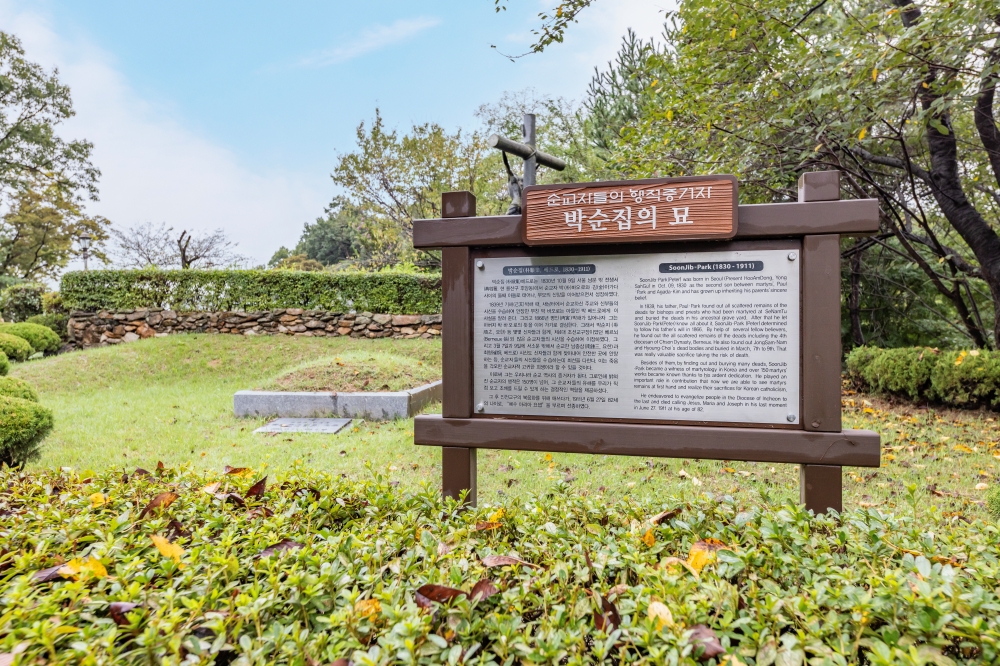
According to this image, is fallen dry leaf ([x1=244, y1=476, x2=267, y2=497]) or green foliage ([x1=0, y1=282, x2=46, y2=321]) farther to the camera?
green foliage ([x1=0, y1=282, x2=46, y2=321])

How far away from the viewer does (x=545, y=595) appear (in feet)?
4.05

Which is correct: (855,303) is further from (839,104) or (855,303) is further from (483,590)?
(483,590)

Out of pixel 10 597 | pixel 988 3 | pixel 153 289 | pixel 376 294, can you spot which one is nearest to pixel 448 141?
pixel 376 294

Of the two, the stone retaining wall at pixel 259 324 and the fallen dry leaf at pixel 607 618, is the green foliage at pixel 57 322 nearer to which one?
the stone retaining wall at pixel 259 324

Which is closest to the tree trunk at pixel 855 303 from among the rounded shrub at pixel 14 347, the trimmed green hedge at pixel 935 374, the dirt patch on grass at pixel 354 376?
the trimmed green hedge at pixel 935 374

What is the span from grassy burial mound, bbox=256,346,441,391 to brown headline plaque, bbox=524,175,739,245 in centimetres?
447

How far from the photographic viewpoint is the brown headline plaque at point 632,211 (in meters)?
2.19

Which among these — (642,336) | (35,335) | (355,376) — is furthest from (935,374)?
(35,335)

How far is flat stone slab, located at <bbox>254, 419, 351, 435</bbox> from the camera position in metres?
5.41

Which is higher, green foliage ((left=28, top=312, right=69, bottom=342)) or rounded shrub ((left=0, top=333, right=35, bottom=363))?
green foliage ((left=28, top=312, right=69, bottom=342))

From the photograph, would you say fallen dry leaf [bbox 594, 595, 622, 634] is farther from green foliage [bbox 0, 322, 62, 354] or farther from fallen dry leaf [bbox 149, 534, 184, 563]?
green foliage [bbox 0, 322, 62, 354]

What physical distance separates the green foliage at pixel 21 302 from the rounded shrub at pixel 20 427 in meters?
15.3

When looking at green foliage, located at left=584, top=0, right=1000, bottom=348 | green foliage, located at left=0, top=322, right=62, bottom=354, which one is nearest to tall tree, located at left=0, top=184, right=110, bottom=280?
green foliage, located at left=0, top=322, right=62, bottom=354

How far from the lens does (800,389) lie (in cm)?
219
